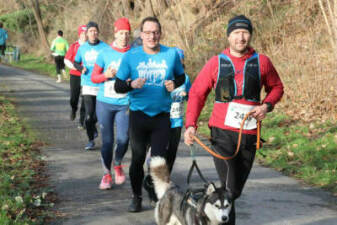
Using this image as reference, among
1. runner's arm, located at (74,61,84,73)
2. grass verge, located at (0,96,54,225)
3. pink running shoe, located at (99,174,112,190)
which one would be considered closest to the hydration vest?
grass verge, located at (0,96,54,225)

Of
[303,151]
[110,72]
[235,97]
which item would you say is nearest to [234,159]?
[235,97]

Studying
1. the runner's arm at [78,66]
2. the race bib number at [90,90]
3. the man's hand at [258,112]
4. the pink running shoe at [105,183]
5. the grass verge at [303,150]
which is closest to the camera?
the man's hand at [258,112]

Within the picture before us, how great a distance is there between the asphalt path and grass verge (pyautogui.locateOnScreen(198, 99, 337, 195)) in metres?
0.28

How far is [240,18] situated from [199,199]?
155 centimetres

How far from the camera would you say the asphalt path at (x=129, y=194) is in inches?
220

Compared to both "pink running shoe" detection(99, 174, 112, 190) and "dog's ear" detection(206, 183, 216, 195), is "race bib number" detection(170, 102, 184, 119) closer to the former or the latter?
"pink running shoe" detection(99, 174, 112, 190)

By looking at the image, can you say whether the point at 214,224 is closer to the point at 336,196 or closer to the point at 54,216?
the point at 54,216

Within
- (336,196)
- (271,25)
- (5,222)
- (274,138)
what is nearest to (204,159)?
(274,138)

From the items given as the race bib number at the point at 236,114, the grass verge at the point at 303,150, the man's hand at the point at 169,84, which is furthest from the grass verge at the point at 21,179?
the grass verge at the point at 303,150

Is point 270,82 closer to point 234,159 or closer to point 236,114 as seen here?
point 236,114

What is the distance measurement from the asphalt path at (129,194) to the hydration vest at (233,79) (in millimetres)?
1737

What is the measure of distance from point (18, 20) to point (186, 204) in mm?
41334

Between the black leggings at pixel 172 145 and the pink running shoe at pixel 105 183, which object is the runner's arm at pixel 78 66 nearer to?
the pink running shoe at pixel 105 183

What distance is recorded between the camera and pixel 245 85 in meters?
4.27
